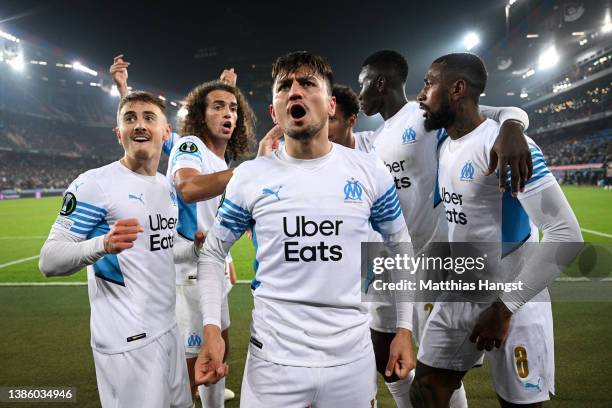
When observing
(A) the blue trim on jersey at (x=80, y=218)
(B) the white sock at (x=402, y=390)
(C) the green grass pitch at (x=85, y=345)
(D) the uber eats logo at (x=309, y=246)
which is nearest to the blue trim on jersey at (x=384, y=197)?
(D) the uber eats logo at (x=309, y=246)

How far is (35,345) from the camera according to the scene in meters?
5.06

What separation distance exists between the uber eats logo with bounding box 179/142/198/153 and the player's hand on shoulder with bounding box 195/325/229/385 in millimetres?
1653

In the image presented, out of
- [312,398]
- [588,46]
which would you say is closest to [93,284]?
[312,398]

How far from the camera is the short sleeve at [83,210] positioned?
8.04ft

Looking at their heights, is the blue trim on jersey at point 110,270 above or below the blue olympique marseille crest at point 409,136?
below

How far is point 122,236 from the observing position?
2125 millimetres

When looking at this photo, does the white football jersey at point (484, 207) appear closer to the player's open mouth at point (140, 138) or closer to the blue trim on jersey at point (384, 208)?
the blue trim on jersey at point (384, 208)

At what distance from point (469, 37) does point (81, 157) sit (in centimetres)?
4463

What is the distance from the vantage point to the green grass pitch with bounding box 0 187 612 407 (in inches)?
151

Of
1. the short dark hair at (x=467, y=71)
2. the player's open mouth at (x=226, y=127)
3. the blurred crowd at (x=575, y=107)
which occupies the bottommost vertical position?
the player's open mouth at (x=226, y=127)

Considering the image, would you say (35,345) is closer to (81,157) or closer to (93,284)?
(93,284)

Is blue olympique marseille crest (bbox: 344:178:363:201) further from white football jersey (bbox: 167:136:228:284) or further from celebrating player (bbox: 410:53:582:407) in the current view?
white football jersey (bbox: 167:136:228:284)

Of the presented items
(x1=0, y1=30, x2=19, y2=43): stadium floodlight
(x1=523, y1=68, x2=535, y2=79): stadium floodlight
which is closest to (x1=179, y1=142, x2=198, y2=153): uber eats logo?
(x1=0, y1=30, x2=19, y2=43): stadium floodlight

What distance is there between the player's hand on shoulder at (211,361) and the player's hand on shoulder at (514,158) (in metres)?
1.56
